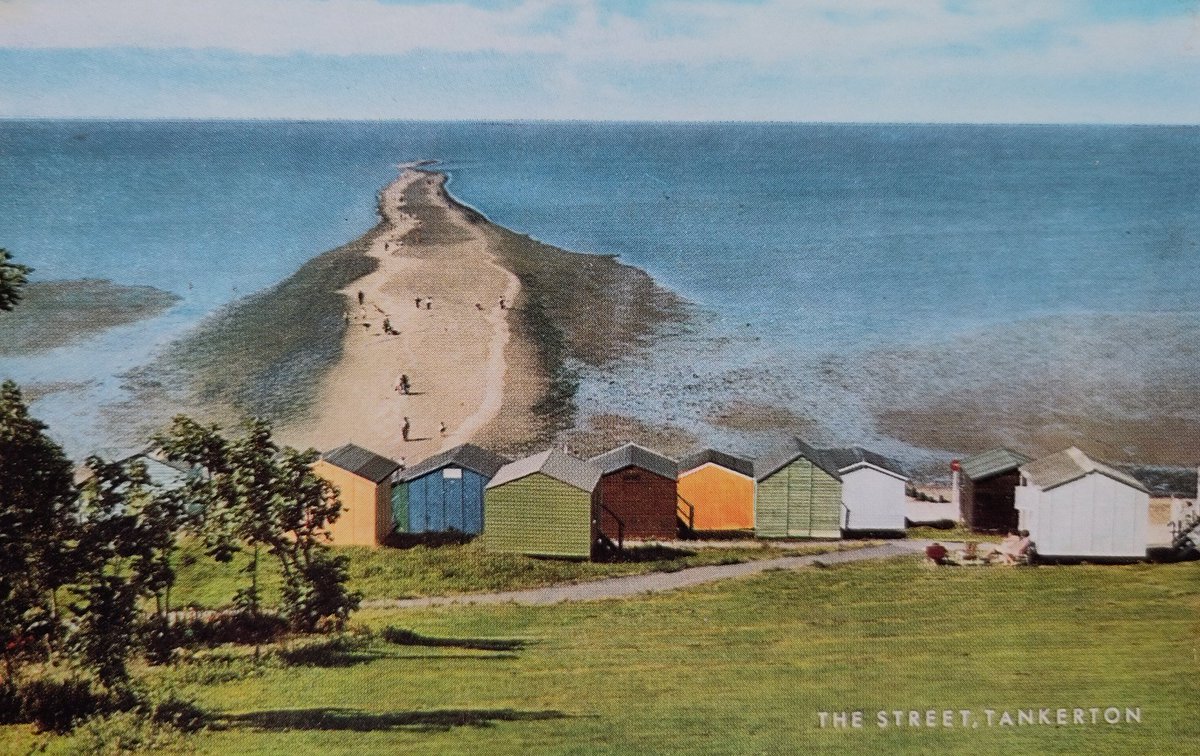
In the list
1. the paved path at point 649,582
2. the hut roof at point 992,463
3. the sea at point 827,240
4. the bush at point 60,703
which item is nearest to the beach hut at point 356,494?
the paved path at point 649,582

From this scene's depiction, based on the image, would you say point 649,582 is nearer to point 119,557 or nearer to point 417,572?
point 417,572

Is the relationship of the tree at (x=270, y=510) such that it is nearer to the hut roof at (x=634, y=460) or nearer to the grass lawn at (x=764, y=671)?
the grass lawn at (x=764, y=671)

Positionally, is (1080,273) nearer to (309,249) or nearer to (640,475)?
(640,475)

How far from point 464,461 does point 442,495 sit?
0.87ft

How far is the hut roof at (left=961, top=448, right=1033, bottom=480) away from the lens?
→ 23.9 ft

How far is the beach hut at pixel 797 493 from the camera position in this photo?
23.6 ft

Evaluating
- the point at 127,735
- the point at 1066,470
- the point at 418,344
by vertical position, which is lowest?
the point at 127,735

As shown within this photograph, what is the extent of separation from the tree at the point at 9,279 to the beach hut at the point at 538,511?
314 centimetres

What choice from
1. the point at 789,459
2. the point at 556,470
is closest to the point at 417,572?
the point at 556,470

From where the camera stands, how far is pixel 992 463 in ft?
24.2

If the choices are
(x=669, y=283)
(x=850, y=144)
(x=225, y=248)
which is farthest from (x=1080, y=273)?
(x=225, y=248)

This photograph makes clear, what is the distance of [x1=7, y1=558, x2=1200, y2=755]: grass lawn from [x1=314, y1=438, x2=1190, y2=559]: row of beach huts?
0.38 m

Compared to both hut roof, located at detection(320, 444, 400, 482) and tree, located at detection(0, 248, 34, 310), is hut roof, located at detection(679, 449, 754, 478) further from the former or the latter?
tree, located at detection(0, 248, 34, 310)

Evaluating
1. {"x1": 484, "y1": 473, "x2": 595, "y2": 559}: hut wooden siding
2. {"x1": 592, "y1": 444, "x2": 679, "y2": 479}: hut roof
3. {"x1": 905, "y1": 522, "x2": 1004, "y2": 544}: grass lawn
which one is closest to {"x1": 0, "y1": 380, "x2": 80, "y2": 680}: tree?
{"x1": 484, "y1": 473, "x2": 595, "y2": 559}: hut wooden siding
